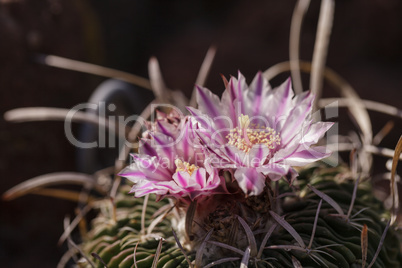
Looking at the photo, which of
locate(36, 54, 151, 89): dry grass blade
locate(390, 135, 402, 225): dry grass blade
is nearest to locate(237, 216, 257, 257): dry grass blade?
locate(390, 135, 402, 225): dry grass blade

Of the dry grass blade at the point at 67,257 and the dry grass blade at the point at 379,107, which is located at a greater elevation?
the dry grass blade at the point at 379,107

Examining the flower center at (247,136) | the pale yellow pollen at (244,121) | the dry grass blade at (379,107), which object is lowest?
the dry grass blade at (379,107)

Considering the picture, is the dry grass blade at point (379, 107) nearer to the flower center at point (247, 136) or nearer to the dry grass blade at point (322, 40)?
the dry grass blade at point (322, 40)

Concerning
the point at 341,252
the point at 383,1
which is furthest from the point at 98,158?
the point at 383,1

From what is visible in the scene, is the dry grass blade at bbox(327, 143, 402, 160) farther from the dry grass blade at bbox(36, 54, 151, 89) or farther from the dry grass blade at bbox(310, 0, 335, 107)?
the dry grass blade at bbox(36, 54, 151, 89)

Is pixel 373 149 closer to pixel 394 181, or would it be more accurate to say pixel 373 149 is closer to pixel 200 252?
pixel 394 181

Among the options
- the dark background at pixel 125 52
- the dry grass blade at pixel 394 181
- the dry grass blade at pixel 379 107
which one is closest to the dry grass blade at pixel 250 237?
the dry grass blade at pixel 394 181

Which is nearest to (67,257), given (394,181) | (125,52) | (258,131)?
(258,131)

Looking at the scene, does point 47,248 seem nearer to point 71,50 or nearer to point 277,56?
point 71,50
